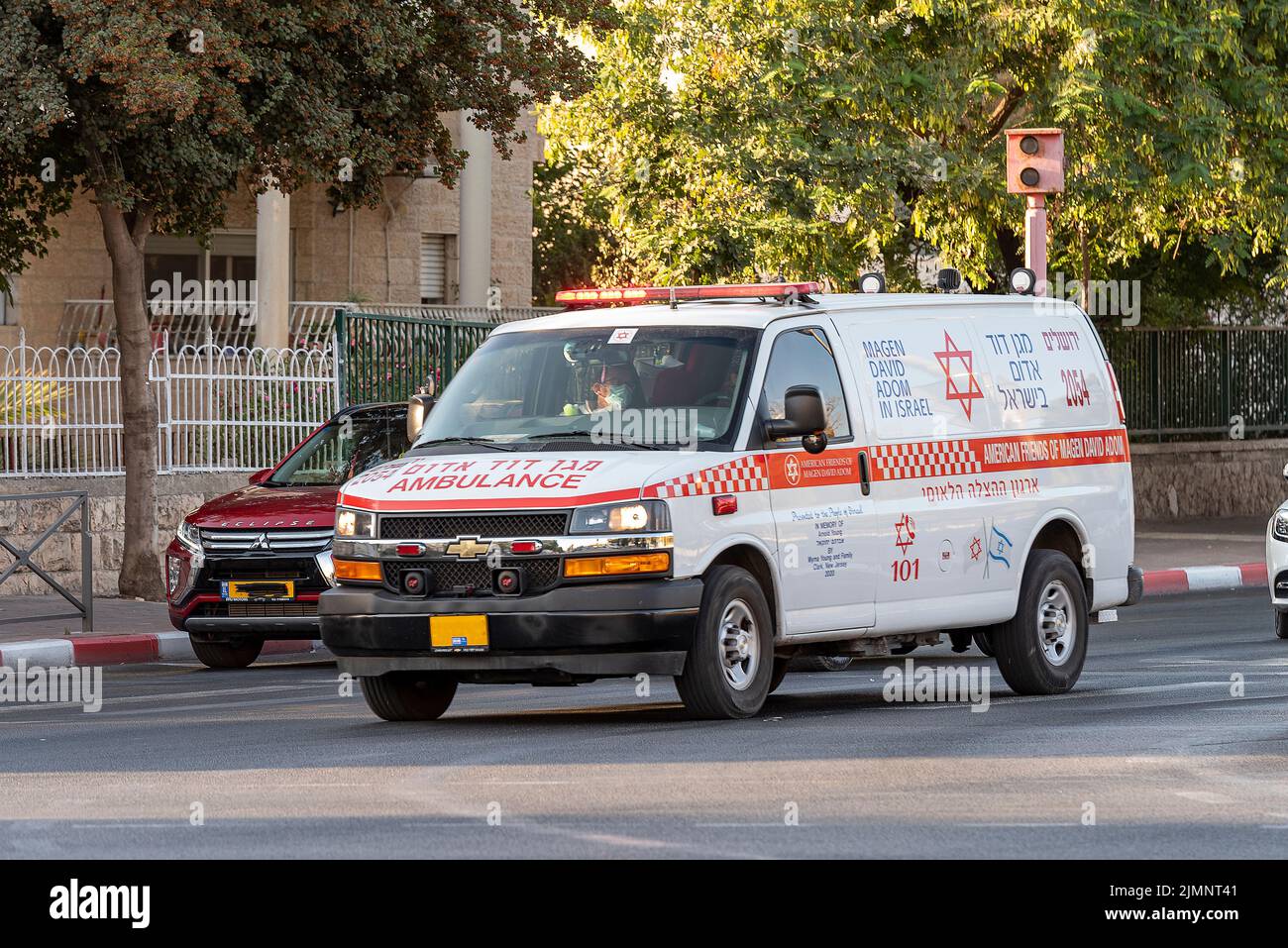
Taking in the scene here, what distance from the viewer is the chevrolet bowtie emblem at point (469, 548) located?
11.3 metres

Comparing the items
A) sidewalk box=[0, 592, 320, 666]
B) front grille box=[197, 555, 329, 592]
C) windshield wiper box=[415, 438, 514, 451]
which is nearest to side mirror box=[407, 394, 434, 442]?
windshield wiper box=[415, 438, 514, 451]

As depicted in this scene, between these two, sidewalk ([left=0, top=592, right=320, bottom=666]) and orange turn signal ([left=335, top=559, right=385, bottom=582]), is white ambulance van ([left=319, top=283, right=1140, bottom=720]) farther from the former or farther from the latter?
sidewalk ([left=0, top=592, right=320, bottom=666])

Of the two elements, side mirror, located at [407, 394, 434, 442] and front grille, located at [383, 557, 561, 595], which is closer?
front grille, located at [383, 557, 561, 595]

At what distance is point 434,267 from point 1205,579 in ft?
51.4

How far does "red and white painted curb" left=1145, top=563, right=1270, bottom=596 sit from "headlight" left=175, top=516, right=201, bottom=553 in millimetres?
10735

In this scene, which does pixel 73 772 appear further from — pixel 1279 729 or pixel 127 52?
pixel 127 52

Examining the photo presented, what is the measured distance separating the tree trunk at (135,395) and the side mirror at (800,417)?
392 inches

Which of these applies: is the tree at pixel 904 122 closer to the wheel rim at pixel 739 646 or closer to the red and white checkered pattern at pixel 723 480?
the red and white checkered pattern at pixel 723 480

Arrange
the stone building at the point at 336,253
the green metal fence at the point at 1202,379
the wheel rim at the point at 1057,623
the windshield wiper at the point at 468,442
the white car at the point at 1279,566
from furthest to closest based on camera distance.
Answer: the green metal fence at the point at 1202,379 → the stone building at the point at 336,253 → the white car at the point at 1279,566 → the wheel rim at the point at 1057,623 → the windshield wiper at the point at 468,442

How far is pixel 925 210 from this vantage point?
27328mm

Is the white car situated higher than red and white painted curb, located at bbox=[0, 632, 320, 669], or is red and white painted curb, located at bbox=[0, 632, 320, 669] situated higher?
the white car

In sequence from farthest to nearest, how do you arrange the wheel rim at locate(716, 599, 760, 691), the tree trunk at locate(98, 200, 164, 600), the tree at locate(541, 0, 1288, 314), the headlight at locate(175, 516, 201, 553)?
the tree at locate(541, 0, 1288, 314)
the tree trunk at locate(98, 200, 164, 600)
the headlight at locate(175, 516, 201, 553)
the wheel rim at locate(716, 599, 760, 691)

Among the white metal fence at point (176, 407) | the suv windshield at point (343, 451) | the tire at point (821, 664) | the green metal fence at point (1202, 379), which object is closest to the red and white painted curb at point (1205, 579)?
the green metal fence at point (1202, 379)

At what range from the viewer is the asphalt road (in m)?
8.26
